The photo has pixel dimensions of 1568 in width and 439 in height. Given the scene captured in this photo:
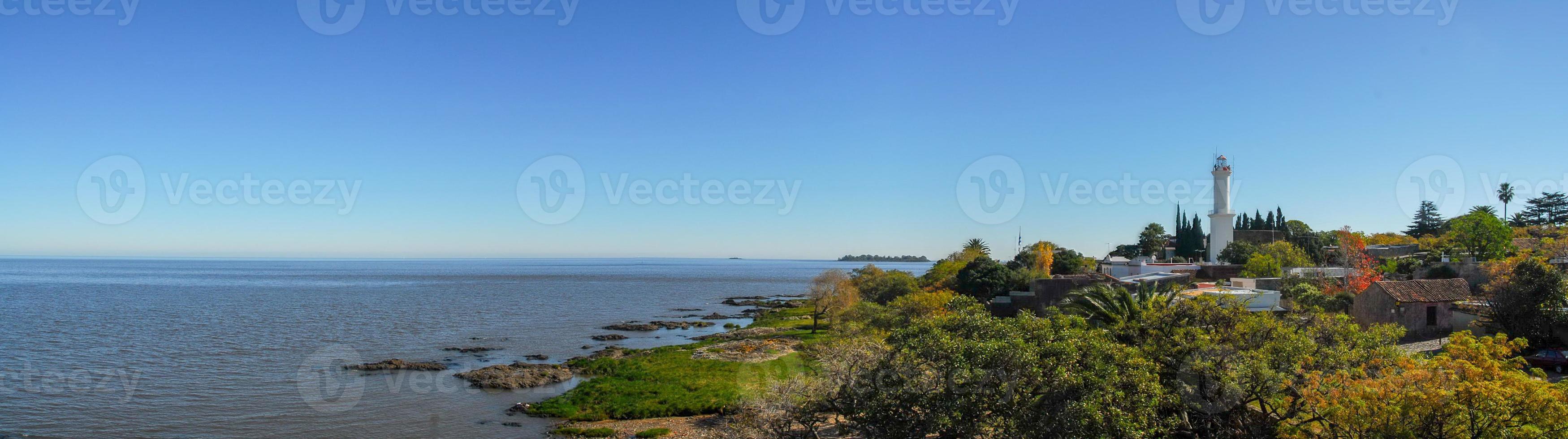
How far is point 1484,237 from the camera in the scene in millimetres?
52625

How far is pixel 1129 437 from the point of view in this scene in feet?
46.3

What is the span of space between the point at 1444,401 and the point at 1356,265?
4445 centimetres

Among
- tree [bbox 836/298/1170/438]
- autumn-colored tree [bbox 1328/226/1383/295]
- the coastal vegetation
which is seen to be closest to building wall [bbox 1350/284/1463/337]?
autumn-colored tree [bbox 1328/226/1383/295]

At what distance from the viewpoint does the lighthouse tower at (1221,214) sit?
66125 mm

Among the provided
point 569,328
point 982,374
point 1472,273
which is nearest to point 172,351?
point 569,328

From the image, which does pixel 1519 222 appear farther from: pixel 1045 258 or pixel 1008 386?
pixel 1008 386

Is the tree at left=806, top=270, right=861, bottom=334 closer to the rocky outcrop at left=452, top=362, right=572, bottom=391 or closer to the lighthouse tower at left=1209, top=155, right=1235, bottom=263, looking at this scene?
the rocky outcrop at left=452, top=362, right=572, bottom=391

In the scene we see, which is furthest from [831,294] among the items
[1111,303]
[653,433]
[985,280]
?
[1111,303]

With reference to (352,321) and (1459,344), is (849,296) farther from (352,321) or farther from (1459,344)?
(352,321)

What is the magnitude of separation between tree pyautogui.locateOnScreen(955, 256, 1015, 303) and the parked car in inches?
1119

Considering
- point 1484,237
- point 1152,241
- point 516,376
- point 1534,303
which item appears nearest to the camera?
point 1534,303

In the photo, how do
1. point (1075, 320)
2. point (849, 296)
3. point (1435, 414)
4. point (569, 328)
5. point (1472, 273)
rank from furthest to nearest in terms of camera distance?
point (569, 328), point (849, 296), point (1472, 273), point (1075, 320), point (1435, 414)

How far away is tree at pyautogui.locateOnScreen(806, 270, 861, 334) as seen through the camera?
51.4 metres

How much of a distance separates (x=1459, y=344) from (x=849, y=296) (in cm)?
3730
